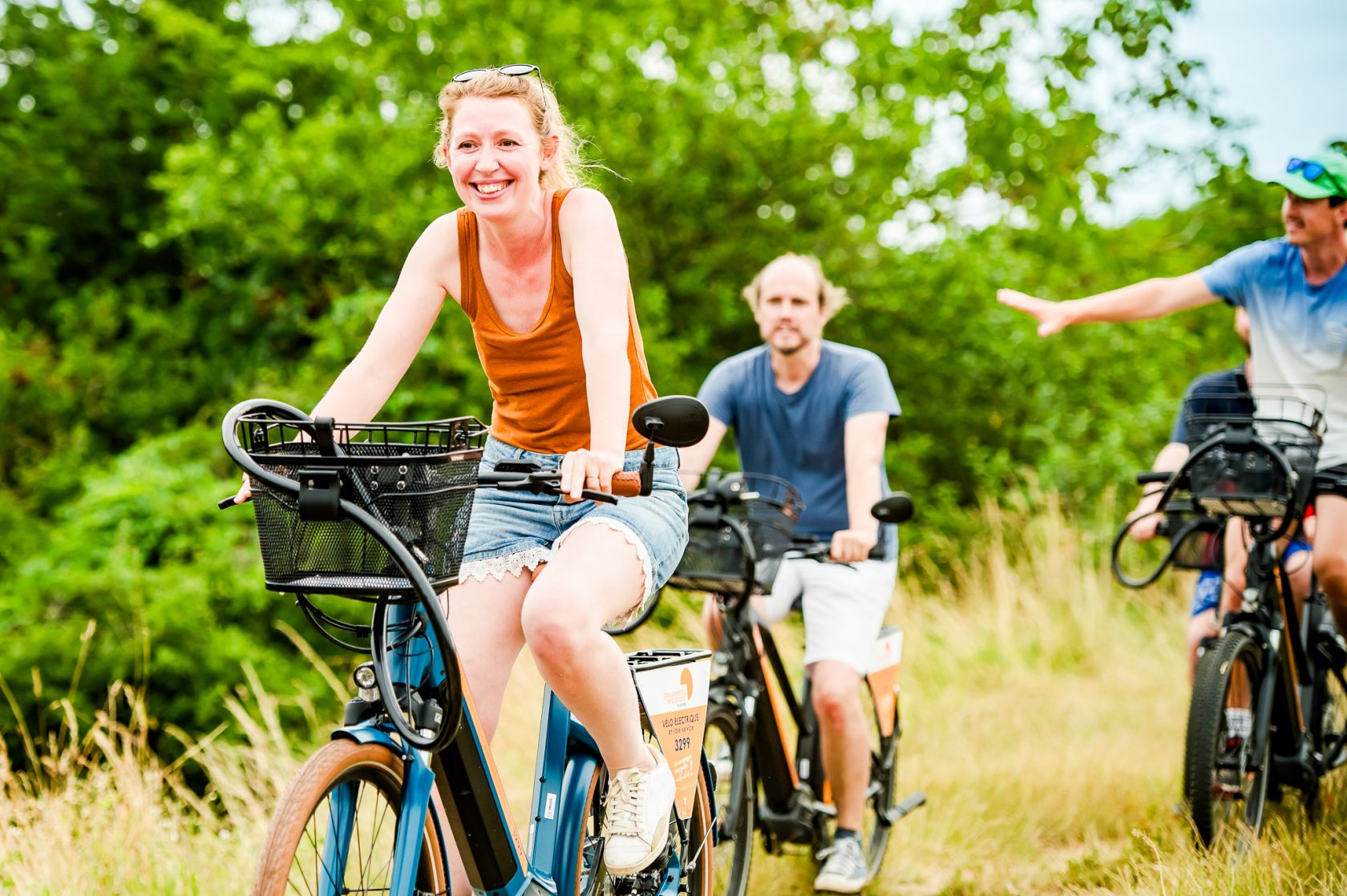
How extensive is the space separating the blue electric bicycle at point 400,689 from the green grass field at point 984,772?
1471 mm

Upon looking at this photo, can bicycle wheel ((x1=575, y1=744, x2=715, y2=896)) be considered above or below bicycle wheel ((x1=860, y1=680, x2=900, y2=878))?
above

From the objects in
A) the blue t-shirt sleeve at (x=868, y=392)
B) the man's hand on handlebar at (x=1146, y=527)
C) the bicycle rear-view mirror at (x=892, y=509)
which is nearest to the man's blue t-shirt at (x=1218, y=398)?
the man's hand on handlebar at (x=1146, y=527)

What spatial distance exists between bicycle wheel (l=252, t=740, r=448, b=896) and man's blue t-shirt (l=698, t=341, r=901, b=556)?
7.57 feet

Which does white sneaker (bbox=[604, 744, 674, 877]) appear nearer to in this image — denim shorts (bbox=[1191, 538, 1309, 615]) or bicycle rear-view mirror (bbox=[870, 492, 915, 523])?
bicycle rear-view mirror (bbox=[870, 492, 915, 523])

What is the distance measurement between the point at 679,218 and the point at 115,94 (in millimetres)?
6250

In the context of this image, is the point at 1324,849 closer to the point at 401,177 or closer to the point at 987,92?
the point at 401,177

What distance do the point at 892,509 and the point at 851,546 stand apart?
19cm

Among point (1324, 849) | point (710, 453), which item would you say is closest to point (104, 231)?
point (710, 453)

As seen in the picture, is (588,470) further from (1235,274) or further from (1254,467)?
(1235,274)

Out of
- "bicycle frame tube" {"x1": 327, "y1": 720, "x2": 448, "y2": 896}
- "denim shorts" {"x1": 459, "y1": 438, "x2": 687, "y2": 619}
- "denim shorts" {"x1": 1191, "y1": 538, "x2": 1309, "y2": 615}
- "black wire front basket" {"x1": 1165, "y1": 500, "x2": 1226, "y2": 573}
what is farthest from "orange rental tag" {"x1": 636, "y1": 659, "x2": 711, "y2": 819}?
"denim shorts" {"x1": 1191, "y1": 538, "x2": 1309, "y2": 615}

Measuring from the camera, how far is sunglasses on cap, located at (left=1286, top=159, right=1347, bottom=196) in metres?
4.33

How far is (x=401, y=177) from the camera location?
10.3 m

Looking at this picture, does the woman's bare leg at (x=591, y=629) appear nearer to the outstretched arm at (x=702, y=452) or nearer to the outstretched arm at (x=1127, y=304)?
the outstretched arm at (x=702, y=452)

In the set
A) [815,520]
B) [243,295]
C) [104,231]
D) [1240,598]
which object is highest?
[104,231]
